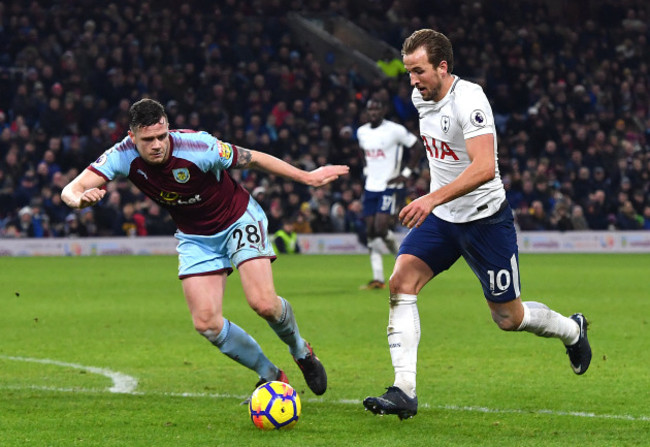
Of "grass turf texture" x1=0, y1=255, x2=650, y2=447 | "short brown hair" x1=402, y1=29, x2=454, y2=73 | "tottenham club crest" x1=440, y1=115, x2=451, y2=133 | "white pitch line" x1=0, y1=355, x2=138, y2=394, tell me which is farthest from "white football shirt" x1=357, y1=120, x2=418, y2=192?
"short brown hair" x1=402, y1=29, x2=454, y2=73

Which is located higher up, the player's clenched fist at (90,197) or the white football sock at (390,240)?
the player's clenched fist at (90,197)

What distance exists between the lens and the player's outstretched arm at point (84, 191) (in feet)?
20.7

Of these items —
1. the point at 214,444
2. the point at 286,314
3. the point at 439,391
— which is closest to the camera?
the point at 214,444

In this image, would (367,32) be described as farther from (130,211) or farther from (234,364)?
(234,364)

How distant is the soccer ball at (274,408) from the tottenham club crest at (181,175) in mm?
1458

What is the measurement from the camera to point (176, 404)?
23.4 ft

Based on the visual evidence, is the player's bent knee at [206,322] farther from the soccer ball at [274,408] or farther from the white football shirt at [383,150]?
the white football shirt at [383,150]

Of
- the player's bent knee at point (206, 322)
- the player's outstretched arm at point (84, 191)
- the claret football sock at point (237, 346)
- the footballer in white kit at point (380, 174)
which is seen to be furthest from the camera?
the footballer in white kit at point (380, 174)

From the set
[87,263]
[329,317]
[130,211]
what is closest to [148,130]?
[329,317]

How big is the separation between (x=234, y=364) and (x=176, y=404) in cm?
203

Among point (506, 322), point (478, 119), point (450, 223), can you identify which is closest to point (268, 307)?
point (450, 223)

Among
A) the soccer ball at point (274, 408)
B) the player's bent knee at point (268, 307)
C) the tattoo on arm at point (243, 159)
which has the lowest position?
the soccer ball at point (274, 408)

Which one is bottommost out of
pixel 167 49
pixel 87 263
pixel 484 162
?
pixel 87 263

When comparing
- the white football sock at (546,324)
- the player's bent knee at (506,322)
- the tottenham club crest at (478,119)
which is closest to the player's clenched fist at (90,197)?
the tottenham club crest at (478,119)
